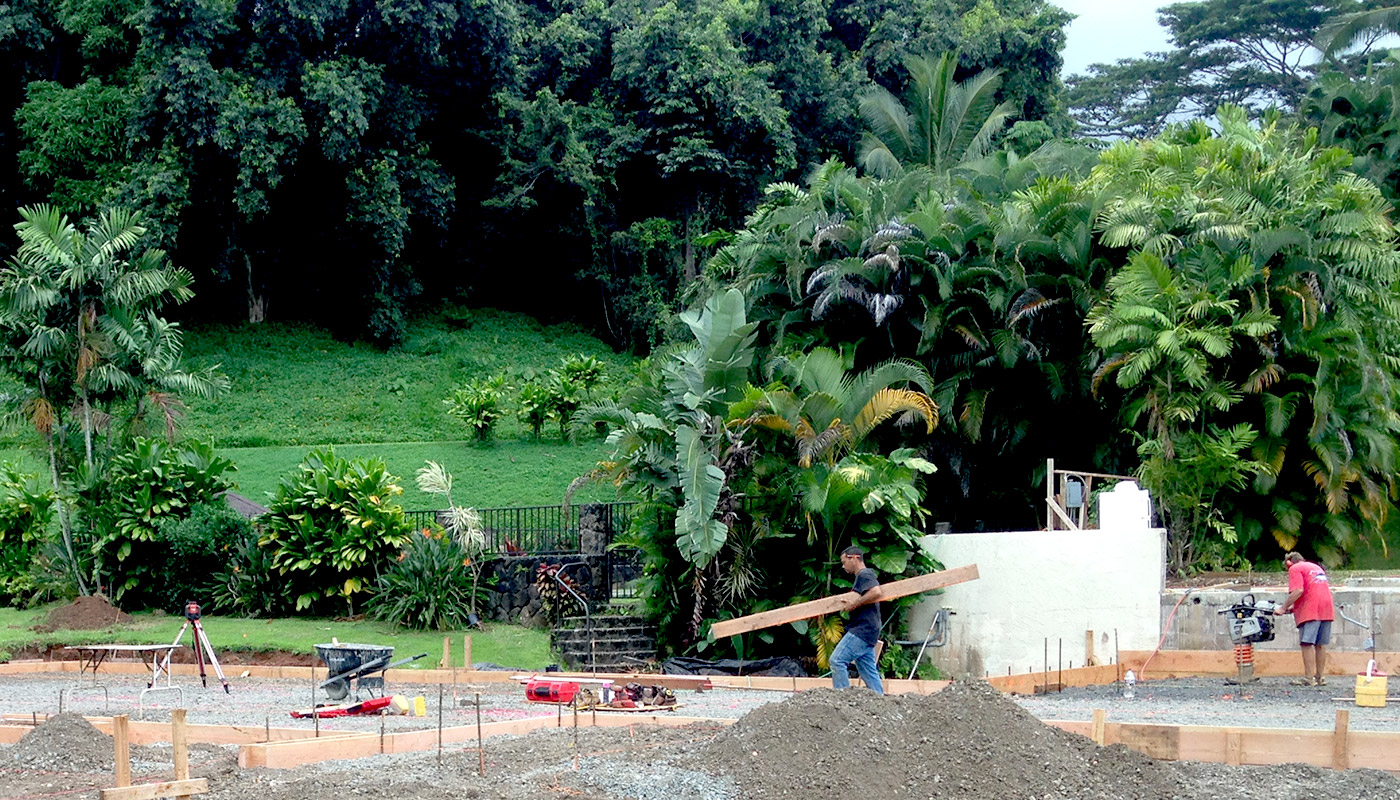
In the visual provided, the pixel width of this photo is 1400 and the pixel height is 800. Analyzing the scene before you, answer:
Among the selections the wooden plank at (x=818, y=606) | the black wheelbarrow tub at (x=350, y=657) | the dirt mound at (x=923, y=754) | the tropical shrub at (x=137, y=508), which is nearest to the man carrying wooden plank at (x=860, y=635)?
the dirt mound at (x=923, y=754)

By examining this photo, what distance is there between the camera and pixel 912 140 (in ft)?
97.8

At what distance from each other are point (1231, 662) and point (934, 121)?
680 inches

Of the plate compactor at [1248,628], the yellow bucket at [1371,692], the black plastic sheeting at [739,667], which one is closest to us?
the yellow bucket at [1371,692]

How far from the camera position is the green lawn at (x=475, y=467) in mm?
27547

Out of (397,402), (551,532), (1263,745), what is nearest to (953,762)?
(1263,745)

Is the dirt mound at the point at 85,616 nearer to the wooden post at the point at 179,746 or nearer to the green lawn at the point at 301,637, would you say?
the green lawn at the point at 301,637

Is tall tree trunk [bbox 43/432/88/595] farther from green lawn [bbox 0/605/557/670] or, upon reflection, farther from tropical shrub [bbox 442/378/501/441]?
tropical shrub [bbox 442/378/501/441]

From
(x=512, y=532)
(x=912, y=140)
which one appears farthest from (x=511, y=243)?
(x=512, y=532)

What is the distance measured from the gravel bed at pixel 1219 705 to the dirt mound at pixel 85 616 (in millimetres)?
13825

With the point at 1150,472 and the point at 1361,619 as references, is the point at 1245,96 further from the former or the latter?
the point at 1361,619

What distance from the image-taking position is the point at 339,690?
13125 millimetres

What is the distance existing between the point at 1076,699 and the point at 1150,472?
17.6ft

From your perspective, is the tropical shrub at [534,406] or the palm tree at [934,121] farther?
the tropical shrub at [534,406]

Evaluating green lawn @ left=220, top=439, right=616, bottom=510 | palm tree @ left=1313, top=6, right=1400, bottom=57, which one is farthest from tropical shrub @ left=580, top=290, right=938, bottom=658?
palm tree @ left=1313, top=6, right=1400, bottom=57
